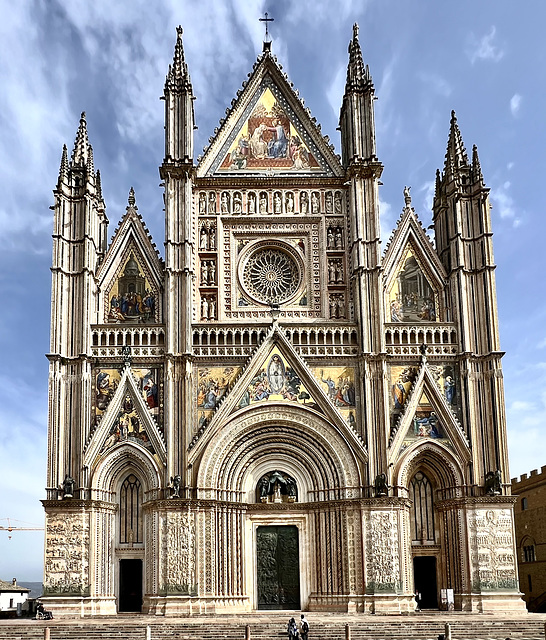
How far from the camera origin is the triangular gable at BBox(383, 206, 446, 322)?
3178 cm

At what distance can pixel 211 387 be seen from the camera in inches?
1204

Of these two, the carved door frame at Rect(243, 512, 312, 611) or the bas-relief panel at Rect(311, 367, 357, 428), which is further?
the bas-relief panel at Rect(311, 367, 357, 428)

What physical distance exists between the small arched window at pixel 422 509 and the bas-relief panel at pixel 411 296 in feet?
19.0

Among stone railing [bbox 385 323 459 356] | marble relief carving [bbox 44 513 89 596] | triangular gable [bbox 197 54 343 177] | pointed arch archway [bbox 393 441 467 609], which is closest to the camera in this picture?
marble relief carving [bbox 44 513 89 596]

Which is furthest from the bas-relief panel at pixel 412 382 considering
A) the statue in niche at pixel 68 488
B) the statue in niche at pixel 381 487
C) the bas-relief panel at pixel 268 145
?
the statue in niche at pixel 68 488

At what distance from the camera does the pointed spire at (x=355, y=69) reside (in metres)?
33.6

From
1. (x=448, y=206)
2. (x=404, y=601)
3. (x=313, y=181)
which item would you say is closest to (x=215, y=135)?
(x=313, y=181)

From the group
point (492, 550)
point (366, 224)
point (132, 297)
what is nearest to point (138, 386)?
point (132, 297)

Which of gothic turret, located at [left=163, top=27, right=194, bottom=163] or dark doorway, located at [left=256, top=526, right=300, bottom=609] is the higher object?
gothic turret, located at [left=163, top=27, right=194, bottom=163]

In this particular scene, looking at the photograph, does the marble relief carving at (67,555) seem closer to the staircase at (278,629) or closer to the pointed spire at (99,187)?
the staircase at (278,629)

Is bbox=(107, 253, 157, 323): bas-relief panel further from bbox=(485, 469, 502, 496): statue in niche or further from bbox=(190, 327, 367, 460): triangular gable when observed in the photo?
bbox=(485, 469, 502, 496): statue in niche

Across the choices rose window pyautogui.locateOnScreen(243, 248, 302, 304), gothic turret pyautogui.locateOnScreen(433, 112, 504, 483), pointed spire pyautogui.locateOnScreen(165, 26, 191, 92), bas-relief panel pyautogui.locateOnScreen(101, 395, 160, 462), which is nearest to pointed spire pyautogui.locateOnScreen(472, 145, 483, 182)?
gothic turret pyautogui.locateOnScreen(433, 112, 504, 483)

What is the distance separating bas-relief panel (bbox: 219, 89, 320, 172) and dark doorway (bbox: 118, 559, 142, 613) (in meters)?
15.1

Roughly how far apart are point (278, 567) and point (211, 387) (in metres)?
6.77
